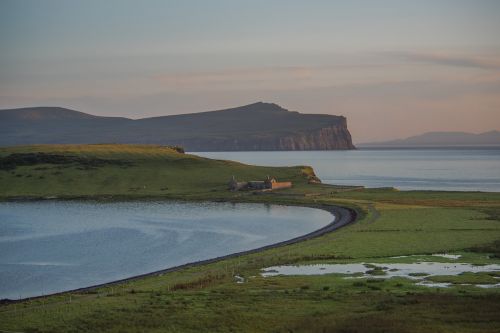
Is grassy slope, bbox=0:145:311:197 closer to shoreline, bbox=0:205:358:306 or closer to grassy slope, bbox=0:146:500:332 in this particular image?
shoreline, bbox=0:205:358:306

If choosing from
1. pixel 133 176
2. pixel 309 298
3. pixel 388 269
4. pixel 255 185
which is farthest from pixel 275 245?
pixel 133 176

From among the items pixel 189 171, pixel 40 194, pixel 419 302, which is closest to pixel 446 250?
pixel 419 302

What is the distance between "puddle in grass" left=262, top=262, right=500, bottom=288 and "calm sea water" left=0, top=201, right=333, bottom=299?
11.8 m

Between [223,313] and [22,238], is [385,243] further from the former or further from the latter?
[22,238]

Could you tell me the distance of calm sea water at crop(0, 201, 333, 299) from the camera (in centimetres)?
5944

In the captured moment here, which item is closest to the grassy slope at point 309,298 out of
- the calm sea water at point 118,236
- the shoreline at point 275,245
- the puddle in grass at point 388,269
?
the shoreline at point 275,245

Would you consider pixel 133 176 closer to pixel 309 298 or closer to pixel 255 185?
pixel 255 185

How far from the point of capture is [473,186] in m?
168

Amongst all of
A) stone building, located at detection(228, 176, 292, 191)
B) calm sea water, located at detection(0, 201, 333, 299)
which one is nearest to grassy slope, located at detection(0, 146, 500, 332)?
calm sea water, located at detection(0, 201, 333, 299)

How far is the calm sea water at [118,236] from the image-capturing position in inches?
2340

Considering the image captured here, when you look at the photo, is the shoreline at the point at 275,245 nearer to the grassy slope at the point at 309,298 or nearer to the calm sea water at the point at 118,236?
the calm sea water at the point at 118,236

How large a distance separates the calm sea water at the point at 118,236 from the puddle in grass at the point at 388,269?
1182 cm

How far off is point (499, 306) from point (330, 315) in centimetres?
862

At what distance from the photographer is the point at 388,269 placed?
53812mm
